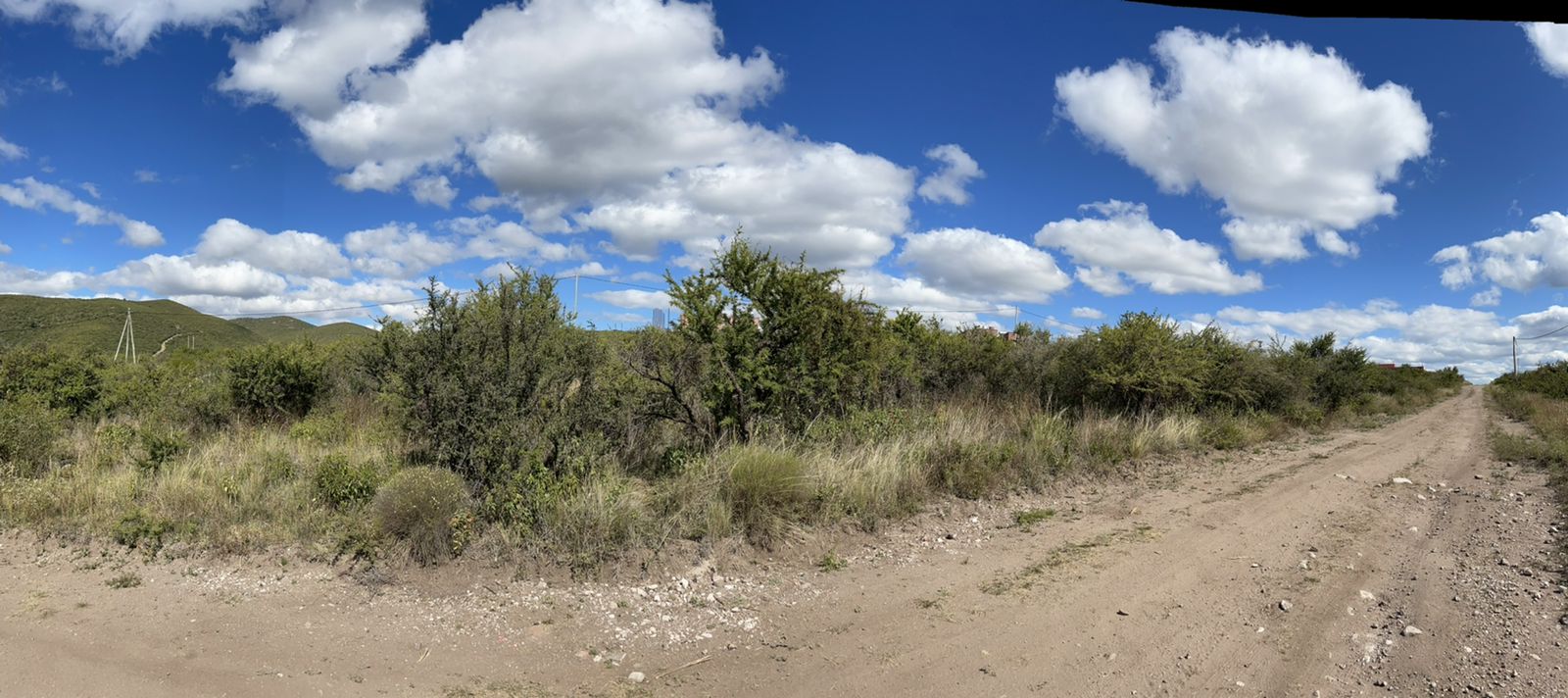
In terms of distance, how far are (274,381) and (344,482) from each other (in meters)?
7.87

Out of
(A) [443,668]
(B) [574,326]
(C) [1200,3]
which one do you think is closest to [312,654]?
(A) [443,668]

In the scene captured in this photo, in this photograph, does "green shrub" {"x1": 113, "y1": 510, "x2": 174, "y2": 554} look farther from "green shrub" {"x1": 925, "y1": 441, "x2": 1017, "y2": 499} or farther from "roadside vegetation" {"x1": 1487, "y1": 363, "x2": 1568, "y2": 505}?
"roadside vegetation" {"x1": 1487, "y1": 363, "x2": 1568, "y2": 505}

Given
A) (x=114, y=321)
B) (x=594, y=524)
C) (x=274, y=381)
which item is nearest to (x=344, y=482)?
(x=594, y=524)

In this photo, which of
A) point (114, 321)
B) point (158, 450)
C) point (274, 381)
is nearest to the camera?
point (158, 450)

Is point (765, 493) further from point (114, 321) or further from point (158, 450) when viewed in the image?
point (114, 321)

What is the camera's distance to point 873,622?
5020mm

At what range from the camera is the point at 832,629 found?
4914 millimetres

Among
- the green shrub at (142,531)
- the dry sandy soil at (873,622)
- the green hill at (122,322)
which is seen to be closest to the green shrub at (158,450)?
the dry sandy soil at (873,622)

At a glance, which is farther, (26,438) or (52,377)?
(52,377)

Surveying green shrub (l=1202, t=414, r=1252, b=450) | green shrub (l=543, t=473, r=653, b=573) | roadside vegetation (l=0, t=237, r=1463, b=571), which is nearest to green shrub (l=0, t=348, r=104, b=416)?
roadside vegetation (l=0, t=237, r=1463, b=571)

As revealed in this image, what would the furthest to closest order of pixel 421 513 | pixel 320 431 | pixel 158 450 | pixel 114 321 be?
pixel 114 321 < pixel 320 431 < pixel 158 450 < pixel 421 513

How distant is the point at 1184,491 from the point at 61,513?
12.1 metres

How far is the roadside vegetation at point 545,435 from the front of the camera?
629 centimetres

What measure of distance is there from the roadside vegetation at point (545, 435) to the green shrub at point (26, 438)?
32 millimetres
